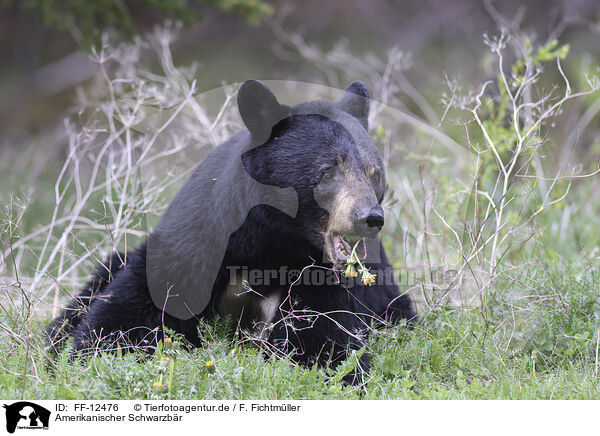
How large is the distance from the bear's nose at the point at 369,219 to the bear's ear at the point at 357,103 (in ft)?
2.60

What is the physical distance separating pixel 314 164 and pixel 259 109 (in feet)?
1.33

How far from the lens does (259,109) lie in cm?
346

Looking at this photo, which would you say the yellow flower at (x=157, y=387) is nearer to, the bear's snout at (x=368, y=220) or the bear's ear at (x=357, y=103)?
the bear's snout at (x=368, y=220)

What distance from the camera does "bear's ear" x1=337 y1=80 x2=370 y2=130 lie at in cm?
377

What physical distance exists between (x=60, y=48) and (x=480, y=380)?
14.6 metres

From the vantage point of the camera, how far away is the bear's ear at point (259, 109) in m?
3.41

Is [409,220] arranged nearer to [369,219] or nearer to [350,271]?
[350,271]

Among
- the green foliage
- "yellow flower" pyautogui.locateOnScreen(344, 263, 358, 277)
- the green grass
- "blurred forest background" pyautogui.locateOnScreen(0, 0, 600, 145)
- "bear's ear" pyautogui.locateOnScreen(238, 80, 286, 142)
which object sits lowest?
the green grass

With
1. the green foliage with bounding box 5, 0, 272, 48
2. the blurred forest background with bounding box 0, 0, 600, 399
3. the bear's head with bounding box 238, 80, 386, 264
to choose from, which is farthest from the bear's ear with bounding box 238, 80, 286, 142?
the green foliage with bounding box 5, 0, 272, 48
